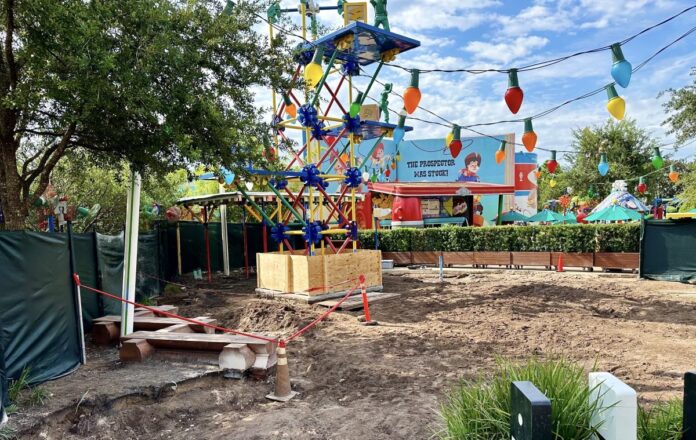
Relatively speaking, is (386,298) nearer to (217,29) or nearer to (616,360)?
(616,360)

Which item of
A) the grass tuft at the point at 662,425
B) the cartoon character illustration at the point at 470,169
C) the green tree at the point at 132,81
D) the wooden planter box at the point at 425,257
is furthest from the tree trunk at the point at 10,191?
the cartoon character illustration at the point at 470,169

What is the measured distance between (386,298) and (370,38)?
20.5 ft

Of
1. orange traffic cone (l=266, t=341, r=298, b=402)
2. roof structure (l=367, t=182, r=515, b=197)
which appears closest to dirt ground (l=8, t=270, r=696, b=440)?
orange traffic cone (l=266, t=341, r=298, b=402)

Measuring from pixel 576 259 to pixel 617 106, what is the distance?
A: 10625mm

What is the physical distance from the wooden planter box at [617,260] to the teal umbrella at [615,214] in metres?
3.05

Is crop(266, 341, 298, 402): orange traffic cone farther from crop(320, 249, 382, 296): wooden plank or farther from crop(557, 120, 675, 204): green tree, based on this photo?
crop(557, 120, 675, 204): green tree

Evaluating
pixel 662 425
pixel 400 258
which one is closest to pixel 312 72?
pixel 662 425

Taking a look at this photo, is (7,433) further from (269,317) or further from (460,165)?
(460,165)

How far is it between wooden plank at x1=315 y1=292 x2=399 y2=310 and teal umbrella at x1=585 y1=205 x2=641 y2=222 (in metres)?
11.3

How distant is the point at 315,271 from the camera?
11.7m

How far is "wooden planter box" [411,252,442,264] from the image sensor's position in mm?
19948

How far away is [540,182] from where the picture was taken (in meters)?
62.5

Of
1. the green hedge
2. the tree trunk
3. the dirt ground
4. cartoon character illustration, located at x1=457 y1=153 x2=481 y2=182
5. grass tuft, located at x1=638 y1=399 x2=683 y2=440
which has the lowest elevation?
the dirt ground

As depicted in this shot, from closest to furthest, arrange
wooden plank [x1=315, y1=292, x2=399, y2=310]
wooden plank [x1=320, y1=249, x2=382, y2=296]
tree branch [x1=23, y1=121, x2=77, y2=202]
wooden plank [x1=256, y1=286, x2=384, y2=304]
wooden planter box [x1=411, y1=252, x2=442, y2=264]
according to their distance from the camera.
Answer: tree branch [x1=23, y1=121, x2=77, y2=202] → wooden plank [x1=315, y1=292, x2=399, y2=310] → wooden plank [x1=256, y1=286, x2=384, y2=304] → wooden plank [x1=320, y1=249, x2=382, y2=296] → wooden planter box [x1=411, y1=252, x2=442, y2=264]
